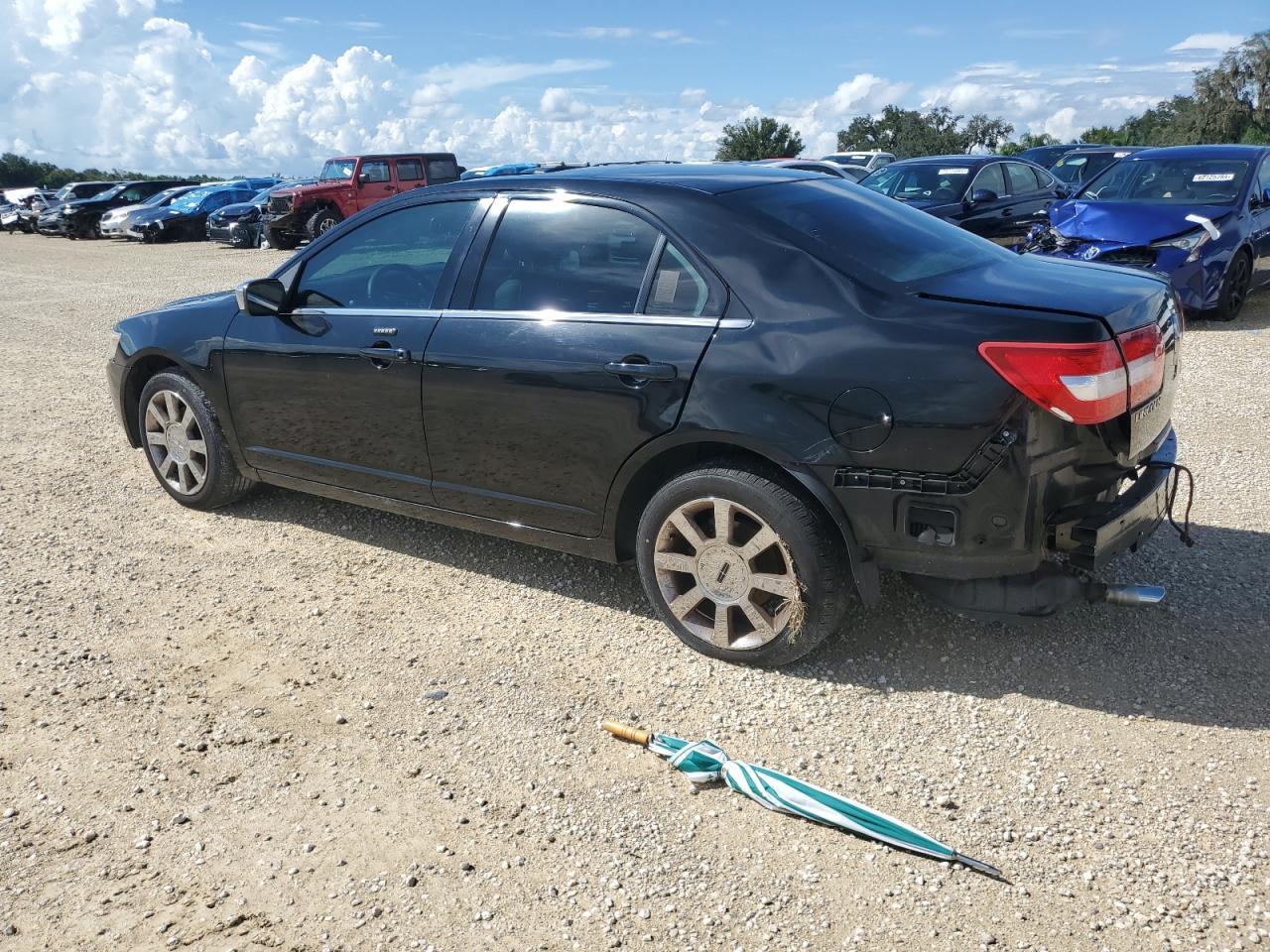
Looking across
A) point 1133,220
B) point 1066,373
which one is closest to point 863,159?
point 1133,220

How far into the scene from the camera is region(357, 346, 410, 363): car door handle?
13.8ft

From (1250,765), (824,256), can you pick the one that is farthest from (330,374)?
(1250,765)

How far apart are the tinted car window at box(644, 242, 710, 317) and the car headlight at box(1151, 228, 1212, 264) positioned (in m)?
7.12

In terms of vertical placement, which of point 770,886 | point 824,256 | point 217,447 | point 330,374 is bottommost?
point 770,886

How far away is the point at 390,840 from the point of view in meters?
2.82

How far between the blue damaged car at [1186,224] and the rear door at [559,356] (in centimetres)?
606

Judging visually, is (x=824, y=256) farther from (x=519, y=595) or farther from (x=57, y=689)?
(x=57, y=689)

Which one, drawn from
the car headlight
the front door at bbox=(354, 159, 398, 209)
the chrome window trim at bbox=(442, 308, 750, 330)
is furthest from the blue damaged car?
the front door at bbox=(354, 159, 398, 209)

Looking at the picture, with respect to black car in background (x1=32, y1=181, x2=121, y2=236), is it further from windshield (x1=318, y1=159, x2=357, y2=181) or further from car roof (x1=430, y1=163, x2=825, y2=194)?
car roof (x1=430, y1=163, x2=825, y2=194)

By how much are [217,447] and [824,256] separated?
3.31m

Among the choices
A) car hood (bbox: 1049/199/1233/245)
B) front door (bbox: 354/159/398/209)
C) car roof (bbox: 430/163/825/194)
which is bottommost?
car hood (bbox: 1049/199/1233/245)

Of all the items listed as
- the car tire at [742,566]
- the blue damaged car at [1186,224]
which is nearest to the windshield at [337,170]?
the blue damaged car at [1186,224]

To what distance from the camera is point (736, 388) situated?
337 centimetres

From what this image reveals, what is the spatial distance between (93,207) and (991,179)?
98.1 feet
